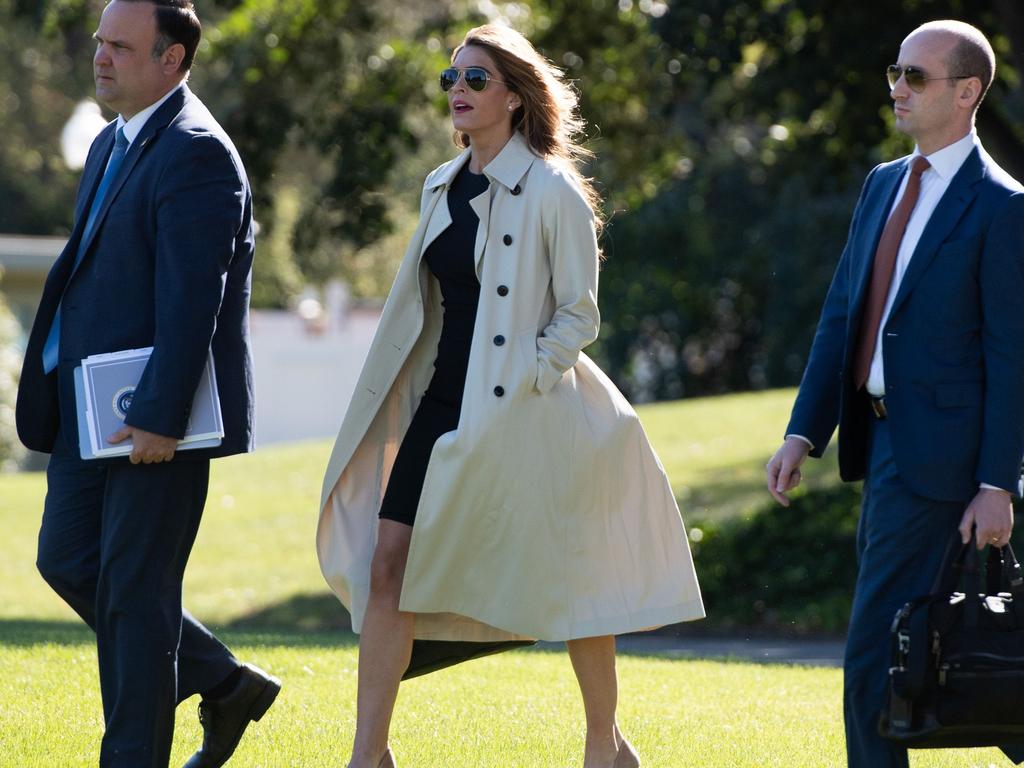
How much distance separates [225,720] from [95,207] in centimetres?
163

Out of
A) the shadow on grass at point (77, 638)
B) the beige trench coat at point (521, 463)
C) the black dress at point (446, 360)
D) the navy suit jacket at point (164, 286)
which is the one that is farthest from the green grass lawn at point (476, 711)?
the navy suit jacket at point (164, 286)

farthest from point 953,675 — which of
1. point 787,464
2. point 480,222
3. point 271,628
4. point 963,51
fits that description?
point 271,628

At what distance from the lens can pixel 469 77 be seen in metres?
4.98

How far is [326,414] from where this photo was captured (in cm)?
3338

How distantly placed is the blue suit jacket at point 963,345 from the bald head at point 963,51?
21cm

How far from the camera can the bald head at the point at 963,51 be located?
14.5 ft

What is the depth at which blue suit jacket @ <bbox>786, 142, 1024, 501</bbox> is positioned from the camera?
13.9ft

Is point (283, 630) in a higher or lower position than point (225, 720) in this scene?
lower

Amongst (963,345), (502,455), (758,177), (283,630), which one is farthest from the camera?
(758,177)

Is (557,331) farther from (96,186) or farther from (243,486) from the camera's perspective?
(243,486)

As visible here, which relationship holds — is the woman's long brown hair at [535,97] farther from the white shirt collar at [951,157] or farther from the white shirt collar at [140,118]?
the white shirt collar at [951,157]

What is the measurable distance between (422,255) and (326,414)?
28506mm

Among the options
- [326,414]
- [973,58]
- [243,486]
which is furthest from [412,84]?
[326,414]

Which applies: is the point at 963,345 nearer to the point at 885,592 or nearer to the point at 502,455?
the point at 885,592
